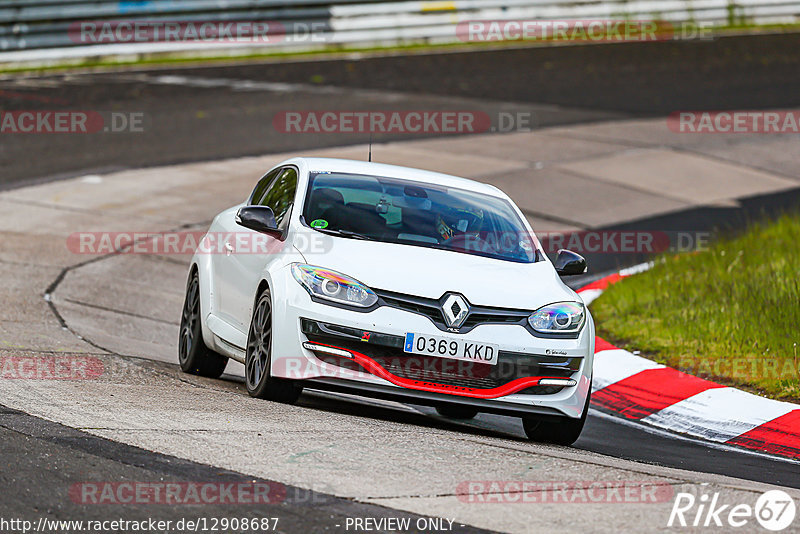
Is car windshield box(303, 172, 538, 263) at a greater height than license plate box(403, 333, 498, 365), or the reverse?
car windshield box(303, 172, 538, 263)

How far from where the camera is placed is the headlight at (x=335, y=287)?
723 centimetres

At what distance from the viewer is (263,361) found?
7.58m

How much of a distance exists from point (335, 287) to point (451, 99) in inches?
620

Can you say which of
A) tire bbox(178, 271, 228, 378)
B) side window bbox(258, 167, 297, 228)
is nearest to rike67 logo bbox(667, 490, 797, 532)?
side window bbox(258, 167, 297, 228)

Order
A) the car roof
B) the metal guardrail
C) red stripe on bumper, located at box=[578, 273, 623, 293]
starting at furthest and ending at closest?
the metal guardrail, red stripe on bumper, located at box=[578, 273, 623, 293], the car roof

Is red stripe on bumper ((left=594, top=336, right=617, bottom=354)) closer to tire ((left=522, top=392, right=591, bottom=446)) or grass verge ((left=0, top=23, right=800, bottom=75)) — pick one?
tire ((left=522, top=392, right=591, bottom=446))

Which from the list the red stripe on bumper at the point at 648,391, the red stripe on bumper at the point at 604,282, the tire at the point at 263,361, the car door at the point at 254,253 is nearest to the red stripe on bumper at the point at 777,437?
the red stripe on bumper at the point at 648,391

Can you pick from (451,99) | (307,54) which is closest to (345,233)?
(451,99)

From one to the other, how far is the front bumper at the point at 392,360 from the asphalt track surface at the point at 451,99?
73 centimetres

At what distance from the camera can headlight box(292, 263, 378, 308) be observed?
723 cm

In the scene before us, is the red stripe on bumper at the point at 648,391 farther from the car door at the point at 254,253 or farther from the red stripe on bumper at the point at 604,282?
the red stripe on bumper at the point at 604,282

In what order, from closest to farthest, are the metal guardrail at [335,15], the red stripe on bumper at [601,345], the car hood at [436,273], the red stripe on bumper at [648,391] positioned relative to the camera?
the car hood at [436,273], the red stripe on bumper at [648,391], the red stripe on bumper at [601,345], the metal guardrail at [335,15]

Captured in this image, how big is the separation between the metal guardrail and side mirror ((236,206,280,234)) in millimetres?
16876

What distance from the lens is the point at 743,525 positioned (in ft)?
17.6
